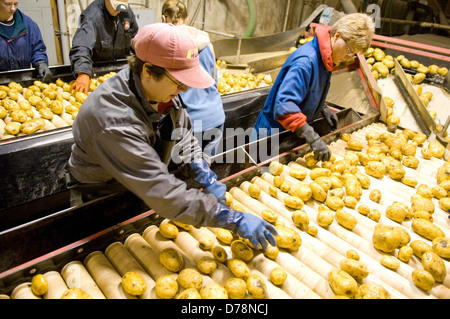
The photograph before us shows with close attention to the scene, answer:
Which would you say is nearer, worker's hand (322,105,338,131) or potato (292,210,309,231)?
potato (292,210,309,231)

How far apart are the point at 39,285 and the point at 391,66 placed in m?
5.27

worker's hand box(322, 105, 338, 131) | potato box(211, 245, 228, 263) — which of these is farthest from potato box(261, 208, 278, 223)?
worker's hand box(322, 105, 338, 131)

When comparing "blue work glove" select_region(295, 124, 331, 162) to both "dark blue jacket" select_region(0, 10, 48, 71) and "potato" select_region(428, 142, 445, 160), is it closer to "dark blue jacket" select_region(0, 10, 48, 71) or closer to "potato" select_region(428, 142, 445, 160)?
"potato" select_region(428, 142, 445, 160)

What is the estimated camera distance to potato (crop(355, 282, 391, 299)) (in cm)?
147

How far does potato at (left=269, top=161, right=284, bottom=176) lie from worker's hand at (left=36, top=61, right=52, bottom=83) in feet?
10.1

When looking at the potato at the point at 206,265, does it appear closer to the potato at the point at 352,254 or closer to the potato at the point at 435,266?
the potato at the point at 352,254

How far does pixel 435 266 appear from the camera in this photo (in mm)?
1658

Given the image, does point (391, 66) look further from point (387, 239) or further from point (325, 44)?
point (387, 239)

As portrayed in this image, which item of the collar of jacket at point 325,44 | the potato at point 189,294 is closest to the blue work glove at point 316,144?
the collar of jacket at point 325,44

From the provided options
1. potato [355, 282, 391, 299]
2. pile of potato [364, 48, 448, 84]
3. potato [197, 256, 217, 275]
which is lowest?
potato [355, 282, 391, 299]

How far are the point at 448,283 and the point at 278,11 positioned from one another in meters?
9.71

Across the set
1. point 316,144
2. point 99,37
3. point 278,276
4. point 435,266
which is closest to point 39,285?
point 278,276
